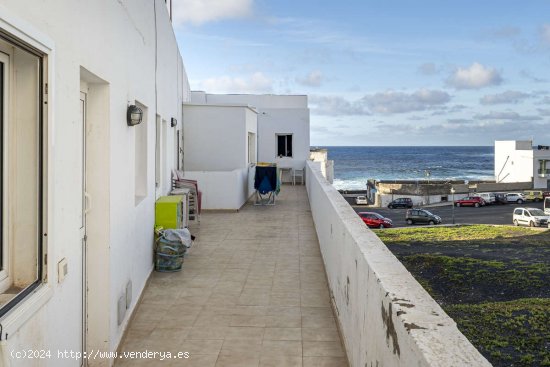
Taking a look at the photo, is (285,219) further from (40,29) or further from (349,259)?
(40,29)

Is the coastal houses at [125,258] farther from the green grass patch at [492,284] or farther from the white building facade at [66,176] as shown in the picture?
the green grass patch at [492,284]

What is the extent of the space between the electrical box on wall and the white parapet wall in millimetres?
1824

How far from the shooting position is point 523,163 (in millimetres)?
61531

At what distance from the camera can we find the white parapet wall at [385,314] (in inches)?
87.0

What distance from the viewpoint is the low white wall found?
559 inches

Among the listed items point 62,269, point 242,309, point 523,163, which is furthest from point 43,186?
point 523,163

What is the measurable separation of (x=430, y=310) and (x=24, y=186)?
2096 mm

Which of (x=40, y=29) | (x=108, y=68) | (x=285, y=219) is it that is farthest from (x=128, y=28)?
(x=285, y=219)

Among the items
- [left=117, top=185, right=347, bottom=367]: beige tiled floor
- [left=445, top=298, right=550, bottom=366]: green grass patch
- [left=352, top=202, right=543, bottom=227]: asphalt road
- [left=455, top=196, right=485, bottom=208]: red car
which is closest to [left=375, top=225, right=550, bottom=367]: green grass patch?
[left=445, top=298, right=550, bottom=366]: green grass patch

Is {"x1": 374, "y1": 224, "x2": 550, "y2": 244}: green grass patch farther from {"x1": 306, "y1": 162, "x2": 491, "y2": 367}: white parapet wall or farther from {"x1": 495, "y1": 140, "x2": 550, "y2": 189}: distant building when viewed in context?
{"x1": 495, "y1": 140, "x2": 550, "y2": 189}: distant building

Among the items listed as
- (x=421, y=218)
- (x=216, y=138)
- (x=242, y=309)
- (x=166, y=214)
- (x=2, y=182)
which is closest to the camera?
(x=2, y=182)

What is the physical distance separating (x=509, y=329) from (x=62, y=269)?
402 inches

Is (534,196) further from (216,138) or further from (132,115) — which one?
(132,115)

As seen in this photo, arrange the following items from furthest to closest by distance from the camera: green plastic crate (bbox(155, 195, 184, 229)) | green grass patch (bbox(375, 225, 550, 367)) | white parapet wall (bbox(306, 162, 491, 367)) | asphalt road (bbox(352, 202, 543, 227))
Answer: asphalt road (bbox(352, 202, 543, 227)), green grass patch (bbox(375, 225, 550, 367)), green plastic crate (bbox(155, 195, 184, 229)), white parapet wall (bbox(306, 162, 491, 367))
